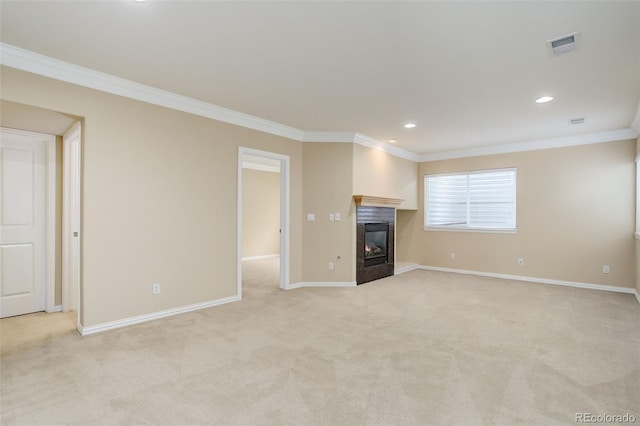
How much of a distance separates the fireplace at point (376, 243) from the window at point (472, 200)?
4.94 feet

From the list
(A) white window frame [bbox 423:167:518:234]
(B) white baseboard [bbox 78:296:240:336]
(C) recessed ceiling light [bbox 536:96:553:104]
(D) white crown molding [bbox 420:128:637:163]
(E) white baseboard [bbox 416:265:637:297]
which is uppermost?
(C) recessed ceiling light [bbox 536:96:553:104]

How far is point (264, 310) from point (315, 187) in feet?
7.18

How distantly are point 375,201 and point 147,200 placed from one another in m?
3.54

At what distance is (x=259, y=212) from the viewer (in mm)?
9047

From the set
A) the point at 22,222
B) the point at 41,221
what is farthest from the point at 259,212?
the point at 22,222

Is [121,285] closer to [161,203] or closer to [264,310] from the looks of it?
[161,203]

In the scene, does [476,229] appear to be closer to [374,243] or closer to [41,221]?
[374,243]

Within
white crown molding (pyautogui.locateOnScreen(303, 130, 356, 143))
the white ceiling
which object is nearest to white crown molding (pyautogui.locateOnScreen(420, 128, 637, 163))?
the white ceiling

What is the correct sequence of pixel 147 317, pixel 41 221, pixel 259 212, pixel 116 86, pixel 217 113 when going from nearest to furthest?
pixel 116 86
pixel 147 317
pixel 41 221
pixel 217 113
pixel 259 212

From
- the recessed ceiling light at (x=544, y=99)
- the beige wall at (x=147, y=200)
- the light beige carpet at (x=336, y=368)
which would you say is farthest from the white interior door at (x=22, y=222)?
the recessed ceiling light at (x=544, y=99)

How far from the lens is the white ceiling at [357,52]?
223 cm

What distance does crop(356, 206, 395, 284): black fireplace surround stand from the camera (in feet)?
18.4

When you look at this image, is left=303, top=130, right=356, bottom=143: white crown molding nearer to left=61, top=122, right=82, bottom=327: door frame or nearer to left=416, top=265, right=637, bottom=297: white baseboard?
left=61, top=122, right=82, bottom=327: door frame

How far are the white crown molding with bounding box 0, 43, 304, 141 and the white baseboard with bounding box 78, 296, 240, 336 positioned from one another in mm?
2310
